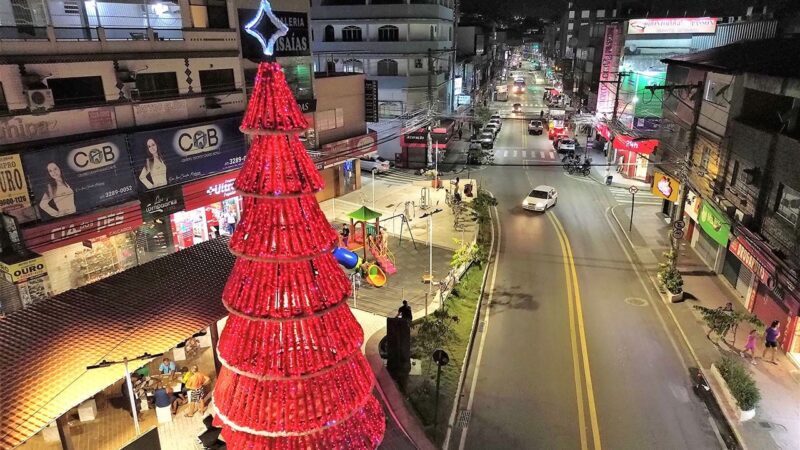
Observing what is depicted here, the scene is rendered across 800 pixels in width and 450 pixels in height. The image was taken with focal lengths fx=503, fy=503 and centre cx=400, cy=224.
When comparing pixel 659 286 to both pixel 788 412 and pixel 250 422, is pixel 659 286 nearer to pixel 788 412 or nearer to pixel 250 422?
pixel 788 412

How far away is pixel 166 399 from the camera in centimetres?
1259

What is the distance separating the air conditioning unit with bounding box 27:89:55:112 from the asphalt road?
51.8 feet

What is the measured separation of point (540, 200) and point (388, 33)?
24.0 m

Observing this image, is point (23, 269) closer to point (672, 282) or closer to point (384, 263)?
point (384, 263)

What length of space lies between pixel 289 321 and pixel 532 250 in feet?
69.1

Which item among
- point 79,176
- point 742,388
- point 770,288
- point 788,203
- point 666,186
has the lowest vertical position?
point 742,388

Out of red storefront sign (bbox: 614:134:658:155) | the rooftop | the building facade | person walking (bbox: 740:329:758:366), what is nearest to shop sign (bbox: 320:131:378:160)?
the building facade

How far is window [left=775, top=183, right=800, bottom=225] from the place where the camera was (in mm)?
15578

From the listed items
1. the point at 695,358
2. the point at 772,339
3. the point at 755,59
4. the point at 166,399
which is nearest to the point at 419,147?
the point at 755,59

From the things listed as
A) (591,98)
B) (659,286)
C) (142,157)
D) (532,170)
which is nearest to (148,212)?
(142,157)

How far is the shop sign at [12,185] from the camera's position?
1471 cm

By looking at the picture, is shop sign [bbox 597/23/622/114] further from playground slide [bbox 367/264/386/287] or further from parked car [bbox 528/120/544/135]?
playground slide [bbox 367/264/386/287]

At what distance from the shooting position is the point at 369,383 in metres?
7.41

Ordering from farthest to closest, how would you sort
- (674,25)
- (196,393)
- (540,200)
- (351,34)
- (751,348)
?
(351,34) < (674,25) < (540,200) < (751,348) < (196,393)
